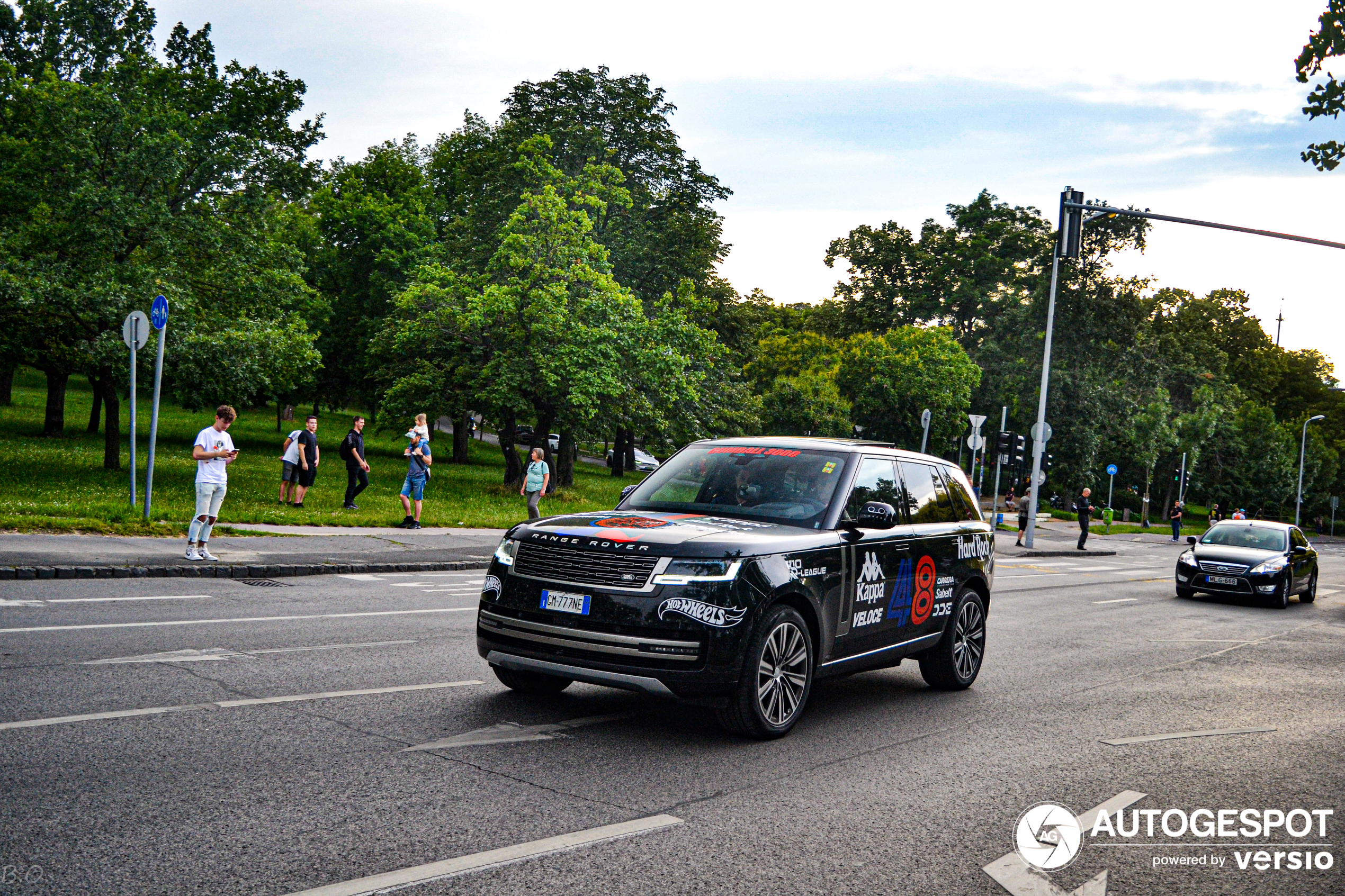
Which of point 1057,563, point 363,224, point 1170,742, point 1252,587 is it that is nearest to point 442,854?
point 1170,742

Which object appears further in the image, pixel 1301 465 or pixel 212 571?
pixel 1301 465

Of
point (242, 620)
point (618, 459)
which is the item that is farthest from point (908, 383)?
point (242, 620)

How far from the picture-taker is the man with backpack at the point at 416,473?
21172 millimetres

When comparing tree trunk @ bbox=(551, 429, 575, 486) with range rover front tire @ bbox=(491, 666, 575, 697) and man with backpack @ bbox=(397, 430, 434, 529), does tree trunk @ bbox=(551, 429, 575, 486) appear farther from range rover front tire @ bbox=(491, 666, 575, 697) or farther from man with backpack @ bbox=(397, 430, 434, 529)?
range rover front tire @ bbox=(491, 666, 575, 697)

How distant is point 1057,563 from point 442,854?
27639 millimetres

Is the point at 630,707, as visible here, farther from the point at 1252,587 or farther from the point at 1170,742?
the point at 1252,587

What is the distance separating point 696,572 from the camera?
19.7 feet

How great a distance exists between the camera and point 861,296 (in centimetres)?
8131

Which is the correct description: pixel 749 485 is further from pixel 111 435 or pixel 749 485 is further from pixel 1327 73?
pixel 111 435

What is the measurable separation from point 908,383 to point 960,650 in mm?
55924

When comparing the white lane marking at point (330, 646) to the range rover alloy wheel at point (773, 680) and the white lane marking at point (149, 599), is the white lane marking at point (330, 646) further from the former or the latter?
the range rover alloy wheel at point (773, 680)

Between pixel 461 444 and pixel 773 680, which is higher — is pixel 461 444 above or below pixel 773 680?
above

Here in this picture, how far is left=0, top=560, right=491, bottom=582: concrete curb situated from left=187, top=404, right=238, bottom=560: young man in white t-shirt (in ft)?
1.63

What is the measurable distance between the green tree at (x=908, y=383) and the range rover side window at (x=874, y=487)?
54.9 m
